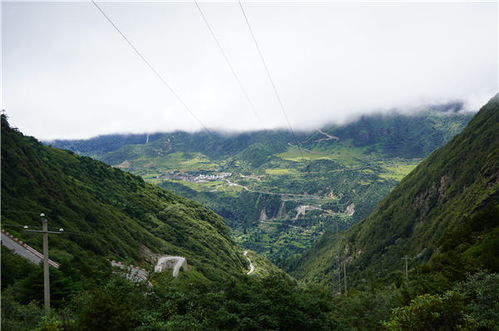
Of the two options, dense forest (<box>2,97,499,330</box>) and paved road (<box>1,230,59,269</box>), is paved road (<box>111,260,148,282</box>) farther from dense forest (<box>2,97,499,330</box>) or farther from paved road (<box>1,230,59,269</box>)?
paved road (<box>1,230,59,269</box>)

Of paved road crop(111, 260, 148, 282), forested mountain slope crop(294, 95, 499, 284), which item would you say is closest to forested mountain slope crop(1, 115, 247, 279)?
paved road crop(111, 260, 148, 282)

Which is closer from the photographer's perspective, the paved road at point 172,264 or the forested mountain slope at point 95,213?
the forested mountain slope at point 95,213

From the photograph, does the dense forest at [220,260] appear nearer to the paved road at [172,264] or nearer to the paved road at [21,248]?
the paved road at [21,248]

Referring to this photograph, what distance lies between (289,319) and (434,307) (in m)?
14.3

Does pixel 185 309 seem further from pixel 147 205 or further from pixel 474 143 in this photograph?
pixel 474 143

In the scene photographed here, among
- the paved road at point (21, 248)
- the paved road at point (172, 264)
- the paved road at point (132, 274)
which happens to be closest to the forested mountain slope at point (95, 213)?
the paved road at point (21, 248)

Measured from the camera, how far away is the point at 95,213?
7944cm

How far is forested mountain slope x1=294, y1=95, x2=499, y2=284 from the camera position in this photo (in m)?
110

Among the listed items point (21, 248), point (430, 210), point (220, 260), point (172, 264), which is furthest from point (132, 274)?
point (430, 210)

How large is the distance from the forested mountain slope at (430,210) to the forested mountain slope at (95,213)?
56.6m

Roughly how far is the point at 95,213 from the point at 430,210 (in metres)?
135

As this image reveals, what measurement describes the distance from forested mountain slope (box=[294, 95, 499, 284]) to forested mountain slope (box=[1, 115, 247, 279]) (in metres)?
56.6

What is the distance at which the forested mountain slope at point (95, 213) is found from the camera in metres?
59.2

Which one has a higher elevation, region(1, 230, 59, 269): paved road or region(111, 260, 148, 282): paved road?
region(1, 230, 59, 269): paved road
